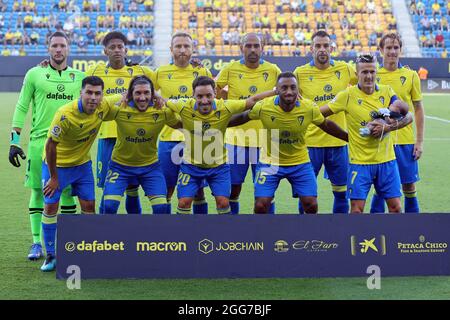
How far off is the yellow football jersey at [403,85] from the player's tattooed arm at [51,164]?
3.41 m

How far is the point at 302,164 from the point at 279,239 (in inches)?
42.3

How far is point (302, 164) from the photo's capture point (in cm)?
716

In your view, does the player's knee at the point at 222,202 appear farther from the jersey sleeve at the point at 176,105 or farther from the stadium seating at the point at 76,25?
the stadium seating at the point at 76,25

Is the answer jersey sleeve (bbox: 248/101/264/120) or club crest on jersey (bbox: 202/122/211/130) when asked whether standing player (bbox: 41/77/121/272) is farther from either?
jersey sleeve (bbox: 248/101/264/120)

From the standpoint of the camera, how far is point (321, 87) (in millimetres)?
7816

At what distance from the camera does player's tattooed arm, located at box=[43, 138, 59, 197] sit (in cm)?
655

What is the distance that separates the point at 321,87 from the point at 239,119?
115 cm

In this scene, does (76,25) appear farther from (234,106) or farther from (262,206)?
(262,206)

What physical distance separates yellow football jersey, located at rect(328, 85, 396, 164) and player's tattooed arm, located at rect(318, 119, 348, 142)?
0.27 feet

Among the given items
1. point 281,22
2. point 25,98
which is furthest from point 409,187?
point 281,22

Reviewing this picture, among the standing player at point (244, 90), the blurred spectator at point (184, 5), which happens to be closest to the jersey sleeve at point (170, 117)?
the standing player at point (244, 90)

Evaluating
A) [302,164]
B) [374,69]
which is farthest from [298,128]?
[374,69]

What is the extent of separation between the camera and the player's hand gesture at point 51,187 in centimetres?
662

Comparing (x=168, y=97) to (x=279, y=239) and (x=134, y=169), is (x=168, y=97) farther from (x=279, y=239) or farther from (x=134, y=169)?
(x=279, y=239)
